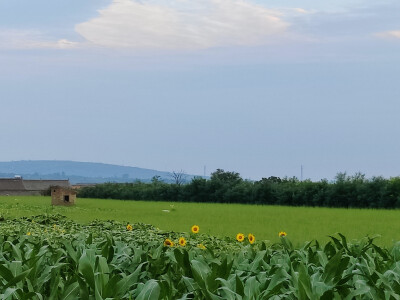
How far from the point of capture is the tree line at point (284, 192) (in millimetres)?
24797

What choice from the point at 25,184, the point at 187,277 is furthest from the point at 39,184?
the point at 187,277

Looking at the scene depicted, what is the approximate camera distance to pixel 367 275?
326cm

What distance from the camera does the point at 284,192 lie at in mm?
26750

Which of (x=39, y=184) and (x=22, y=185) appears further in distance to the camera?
(x=39, y=184)

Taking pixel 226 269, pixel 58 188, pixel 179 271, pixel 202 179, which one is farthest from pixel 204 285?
pixel 202 179

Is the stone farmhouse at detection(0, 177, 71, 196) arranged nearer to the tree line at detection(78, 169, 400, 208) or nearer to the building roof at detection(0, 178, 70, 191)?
the building roof at detection(0, 178, 70, 191)

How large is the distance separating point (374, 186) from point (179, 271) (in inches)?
887

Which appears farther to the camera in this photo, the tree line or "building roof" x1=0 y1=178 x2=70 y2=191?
"building roof" x1=0 y1=178 x2=70 y2=191

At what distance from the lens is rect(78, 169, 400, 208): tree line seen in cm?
2480

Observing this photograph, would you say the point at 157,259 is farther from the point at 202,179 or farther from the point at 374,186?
the point at 202,179

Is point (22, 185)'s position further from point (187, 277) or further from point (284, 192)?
point (187, 277)

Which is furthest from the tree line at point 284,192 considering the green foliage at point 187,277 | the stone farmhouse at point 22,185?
the green foliage at point 187,277

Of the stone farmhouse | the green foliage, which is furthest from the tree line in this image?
the green foliage

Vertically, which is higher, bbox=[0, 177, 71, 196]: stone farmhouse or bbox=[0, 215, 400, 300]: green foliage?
bbox=[0, 177, 71, 196]: stone farmhouse
